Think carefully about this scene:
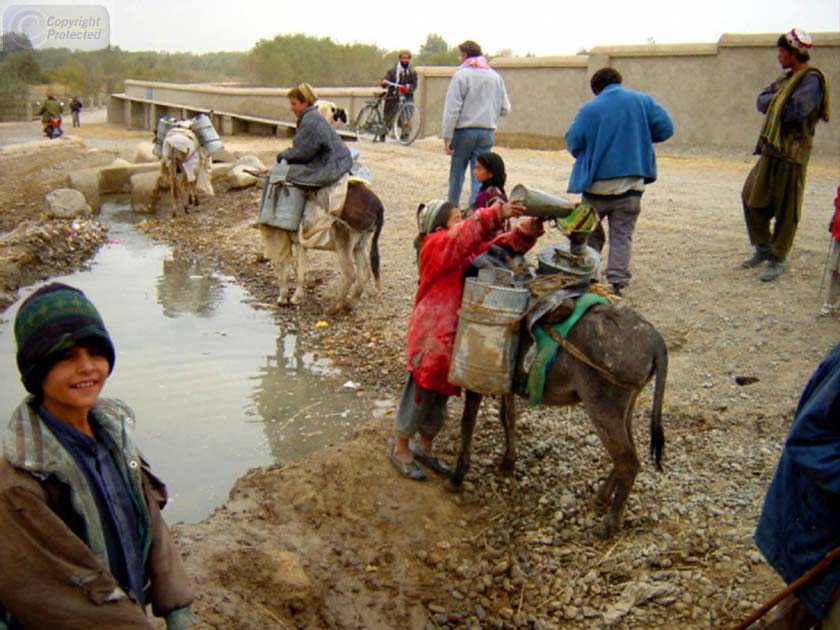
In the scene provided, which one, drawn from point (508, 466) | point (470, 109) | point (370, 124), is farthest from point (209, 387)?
point (370, 124)

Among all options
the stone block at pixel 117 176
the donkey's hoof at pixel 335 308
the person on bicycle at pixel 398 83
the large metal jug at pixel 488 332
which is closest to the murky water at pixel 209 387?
the donkey's hoof at pixel 335 308

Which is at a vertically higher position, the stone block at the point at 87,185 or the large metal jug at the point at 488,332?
the large metal jug at the point at 488,332

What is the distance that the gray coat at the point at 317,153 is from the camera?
7.61 meters

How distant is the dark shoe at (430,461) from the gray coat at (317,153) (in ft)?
11.7

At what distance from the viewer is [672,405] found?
18.0 feet

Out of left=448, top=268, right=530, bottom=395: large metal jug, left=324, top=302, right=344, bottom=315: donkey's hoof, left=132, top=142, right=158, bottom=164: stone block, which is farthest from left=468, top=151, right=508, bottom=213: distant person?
left=132, top=142, right=158, bottom=164: stone block

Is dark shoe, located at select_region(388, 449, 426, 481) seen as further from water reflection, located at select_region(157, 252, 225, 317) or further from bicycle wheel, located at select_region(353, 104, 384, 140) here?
bicycle wheel, located at select_region(353, 104, 384, 140)

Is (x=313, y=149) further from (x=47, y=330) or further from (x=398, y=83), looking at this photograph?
(x=398, y=83)

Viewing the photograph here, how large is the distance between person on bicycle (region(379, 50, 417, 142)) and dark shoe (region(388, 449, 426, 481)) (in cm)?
1362

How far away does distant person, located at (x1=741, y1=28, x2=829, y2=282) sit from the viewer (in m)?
6.76

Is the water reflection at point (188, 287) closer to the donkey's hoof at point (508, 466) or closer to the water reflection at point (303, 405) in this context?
the water reflection at point (303, 405)

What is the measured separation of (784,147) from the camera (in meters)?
6.94

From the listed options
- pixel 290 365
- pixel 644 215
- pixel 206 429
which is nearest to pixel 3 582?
pixel 206 429

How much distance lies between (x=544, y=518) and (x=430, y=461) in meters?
0.76
